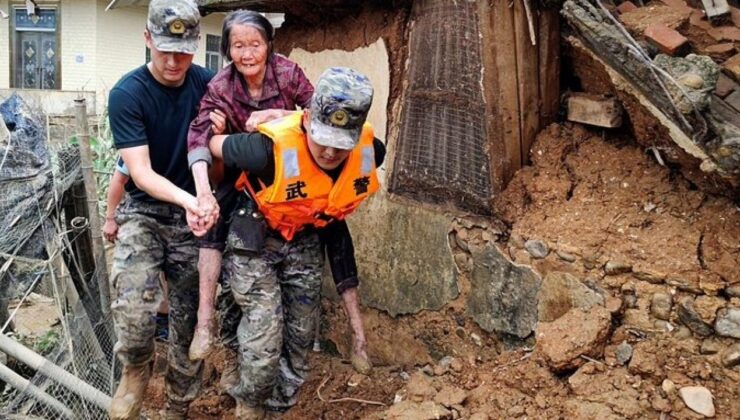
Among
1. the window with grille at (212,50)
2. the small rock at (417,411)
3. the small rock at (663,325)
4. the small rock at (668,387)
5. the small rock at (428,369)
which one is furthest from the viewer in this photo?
the window with grille at (212,50)

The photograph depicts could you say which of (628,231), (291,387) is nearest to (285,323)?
(291,387)

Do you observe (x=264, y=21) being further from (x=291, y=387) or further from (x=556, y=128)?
(x=291, y=387)

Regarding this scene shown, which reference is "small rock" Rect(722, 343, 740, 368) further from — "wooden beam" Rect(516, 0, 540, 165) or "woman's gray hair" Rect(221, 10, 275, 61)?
"woman's gray hair" Rect(221, 10, 275, 61)

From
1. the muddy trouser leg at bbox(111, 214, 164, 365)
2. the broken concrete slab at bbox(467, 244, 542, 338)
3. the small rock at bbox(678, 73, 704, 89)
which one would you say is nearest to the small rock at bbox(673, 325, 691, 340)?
the broken concrete slab at bbox(467, 244, 542, 338)

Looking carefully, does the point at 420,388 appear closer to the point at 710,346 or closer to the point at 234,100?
the point at 710,346

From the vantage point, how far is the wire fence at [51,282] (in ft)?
13.5

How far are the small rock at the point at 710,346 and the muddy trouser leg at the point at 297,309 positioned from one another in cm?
183

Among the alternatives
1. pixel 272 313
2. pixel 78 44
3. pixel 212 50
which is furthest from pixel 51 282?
pixel 212 50

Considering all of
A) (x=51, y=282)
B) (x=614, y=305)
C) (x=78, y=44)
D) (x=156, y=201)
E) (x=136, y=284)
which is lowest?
(x=51, y=282)

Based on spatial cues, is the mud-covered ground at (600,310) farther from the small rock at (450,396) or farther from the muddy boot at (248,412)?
the muddy boot at (248,412)

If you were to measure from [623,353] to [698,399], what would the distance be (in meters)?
0.37

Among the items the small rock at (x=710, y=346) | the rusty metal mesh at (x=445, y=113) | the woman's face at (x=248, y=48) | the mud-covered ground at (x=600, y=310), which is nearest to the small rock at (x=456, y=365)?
the mud-covered ground at (x=600, y=310)

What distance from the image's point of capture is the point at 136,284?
3.71 meters

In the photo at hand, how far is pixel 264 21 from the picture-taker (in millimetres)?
3480
